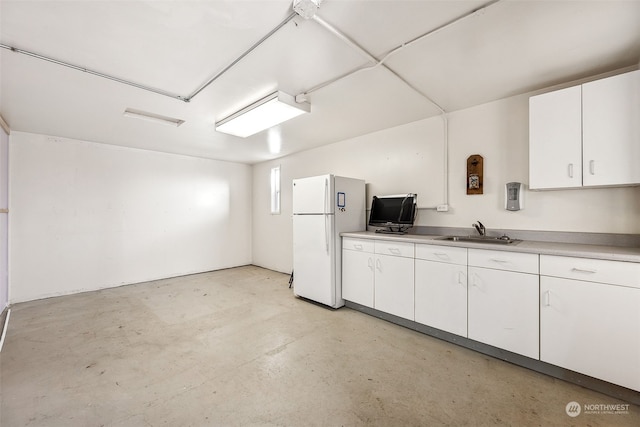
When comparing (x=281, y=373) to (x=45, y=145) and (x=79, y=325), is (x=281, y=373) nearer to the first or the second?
(x=79, y=325)

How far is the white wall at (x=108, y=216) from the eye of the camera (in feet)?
13.4

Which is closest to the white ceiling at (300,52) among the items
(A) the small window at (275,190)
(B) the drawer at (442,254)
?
(B) the drawer at (442,254)

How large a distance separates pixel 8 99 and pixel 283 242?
4401 mm

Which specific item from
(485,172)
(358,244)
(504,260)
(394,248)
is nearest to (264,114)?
(358,244)

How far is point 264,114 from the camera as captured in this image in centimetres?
315

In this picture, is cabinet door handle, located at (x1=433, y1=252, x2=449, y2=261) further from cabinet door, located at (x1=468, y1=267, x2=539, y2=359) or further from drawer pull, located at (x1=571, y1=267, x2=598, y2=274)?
drawer pull, located at (x1=571, y1=267, x2=598, y2=274)

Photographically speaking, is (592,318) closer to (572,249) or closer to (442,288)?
(572,249)

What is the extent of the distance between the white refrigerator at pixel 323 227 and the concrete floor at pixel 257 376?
1.34 ft

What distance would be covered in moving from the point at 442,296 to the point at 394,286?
1.82 ft

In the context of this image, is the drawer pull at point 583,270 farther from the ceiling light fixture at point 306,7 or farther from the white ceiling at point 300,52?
the ceiling light fixture at point 306,7

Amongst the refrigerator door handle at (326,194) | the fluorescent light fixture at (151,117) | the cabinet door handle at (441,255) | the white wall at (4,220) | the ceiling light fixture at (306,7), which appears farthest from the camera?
the refrigerator door handle at (326,194)

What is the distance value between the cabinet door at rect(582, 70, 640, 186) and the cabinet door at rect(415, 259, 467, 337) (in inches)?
52.9

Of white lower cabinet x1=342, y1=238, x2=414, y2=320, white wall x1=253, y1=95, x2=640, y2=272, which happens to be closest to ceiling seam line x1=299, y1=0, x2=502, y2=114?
white wall x1=253, y1=95, x2=640, y2=272

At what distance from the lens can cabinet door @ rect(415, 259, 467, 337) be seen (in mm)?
2596
